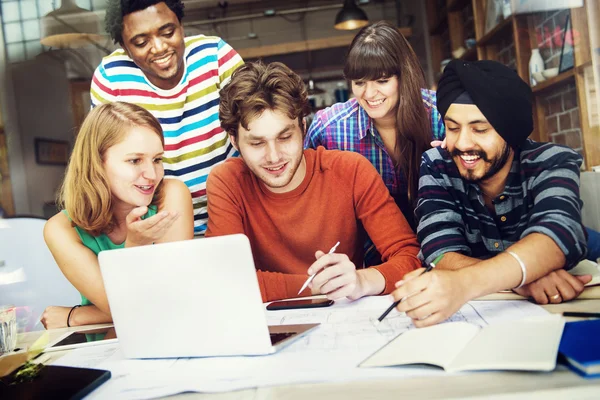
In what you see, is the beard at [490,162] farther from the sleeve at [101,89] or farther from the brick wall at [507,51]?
the sleeve at [101,89]

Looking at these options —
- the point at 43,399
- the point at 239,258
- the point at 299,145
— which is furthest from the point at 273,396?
the point at 299,145

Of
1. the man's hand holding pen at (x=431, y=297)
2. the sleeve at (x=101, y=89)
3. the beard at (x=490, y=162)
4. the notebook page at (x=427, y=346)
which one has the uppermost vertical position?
the sleeve at (x=101, y=89)

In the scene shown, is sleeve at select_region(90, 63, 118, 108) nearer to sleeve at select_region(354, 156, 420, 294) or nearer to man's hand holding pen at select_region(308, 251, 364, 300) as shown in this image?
sleeve at select_region(354, 156, 420, 294)

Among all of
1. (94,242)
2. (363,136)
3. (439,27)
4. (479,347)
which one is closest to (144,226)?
(94,242)

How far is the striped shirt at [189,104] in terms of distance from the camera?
1921 mm

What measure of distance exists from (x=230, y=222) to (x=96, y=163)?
514 millimetres

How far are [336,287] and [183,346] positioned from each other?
1.37 ft

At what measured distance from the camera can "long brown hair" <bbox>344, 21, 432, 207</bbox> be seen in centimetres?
190

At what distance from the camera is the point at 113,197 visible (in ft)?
5.99

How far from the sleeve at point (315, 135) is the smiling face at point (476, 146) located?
591 millimetres

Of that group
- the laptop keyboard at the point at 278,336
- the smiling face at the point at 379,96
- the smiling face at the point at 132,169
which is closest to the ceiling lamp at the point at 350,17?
the smiling face at the point at 379,96

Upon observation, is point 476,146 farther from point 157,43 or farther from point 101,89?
point 101,89

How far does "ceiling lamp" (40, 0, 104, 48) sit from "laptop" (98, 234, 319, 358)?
4.17 feet

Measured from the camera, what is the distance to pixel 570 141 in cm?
214
